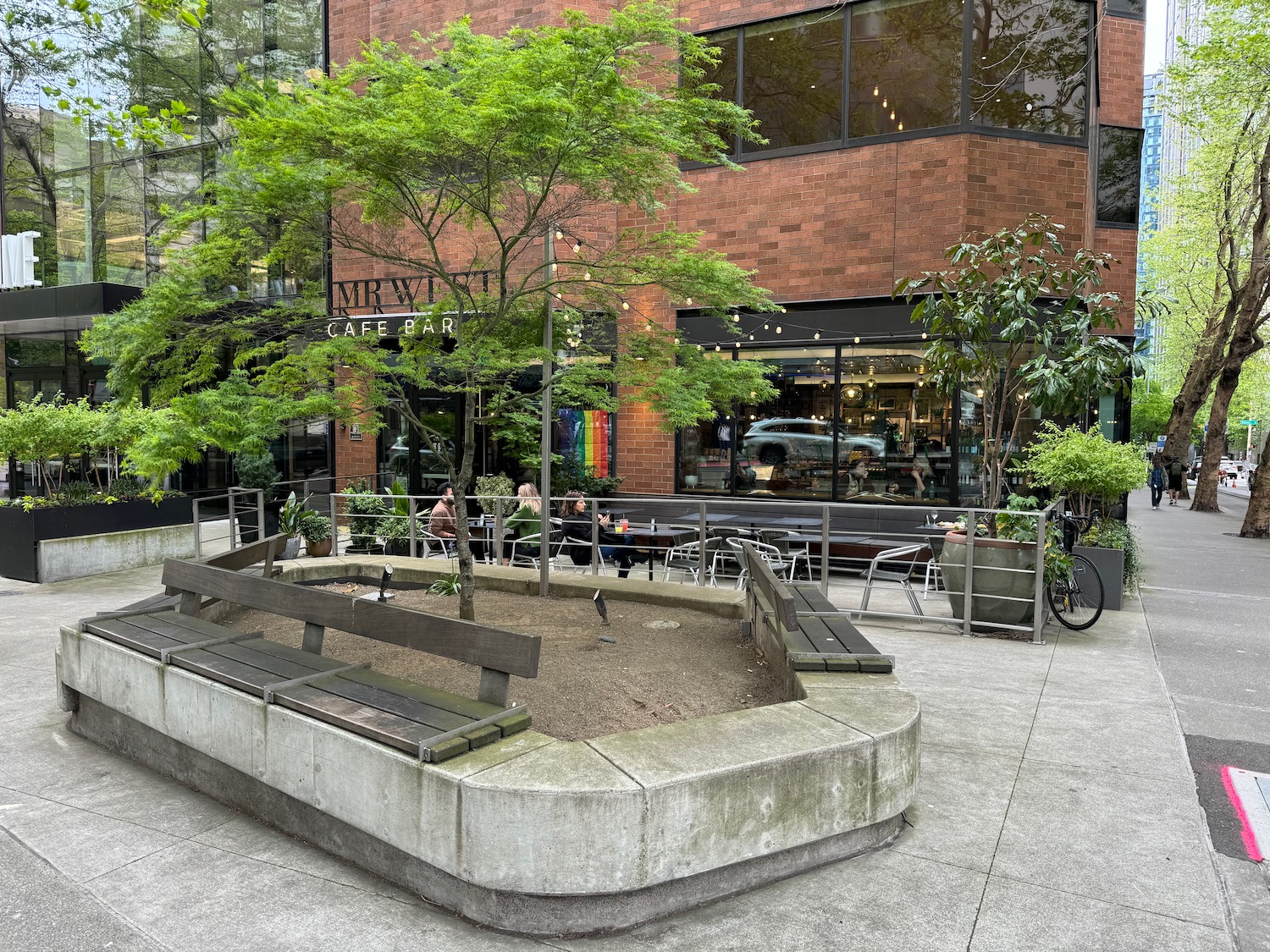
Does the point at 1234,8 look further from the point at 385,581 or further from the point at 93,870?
the point at 93,870

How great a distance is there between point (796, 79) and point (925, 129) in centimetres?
228

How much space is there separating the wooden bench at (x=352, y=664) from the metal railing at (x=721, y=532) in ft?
9.21

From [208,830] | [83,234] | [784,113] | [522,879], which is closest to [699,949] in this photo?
[522,879]

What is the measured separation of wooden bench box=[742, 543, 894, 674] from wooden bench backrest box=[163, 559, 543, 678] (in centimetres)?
163

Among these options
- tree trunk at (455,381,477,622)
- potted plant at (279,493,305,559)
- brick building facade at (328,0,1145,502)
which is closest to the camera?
tree trunk at (455,381,477,622)

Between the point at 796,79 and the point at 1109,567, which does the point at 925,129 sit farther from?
the point at 1109,567

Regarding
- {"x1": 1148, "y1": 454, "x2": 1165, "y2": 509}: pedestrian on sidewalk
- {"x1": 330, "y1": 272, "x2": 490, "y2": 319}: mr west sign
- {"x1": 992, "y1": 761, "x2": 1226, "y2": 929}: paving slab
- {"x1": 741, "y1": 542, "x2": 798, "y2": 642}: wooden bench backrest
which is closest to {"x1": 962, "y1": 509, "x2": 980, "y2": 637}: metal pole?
{"x1": 741, "y1": 542, "x2": 798, "y2": 642}: wooden bench backrest

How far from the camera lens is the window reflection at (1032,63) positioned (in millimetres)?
13039

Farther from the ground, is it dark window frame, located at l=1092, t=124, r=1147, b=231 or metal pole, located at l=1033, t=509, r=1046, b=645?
dark window frame, located at l=1092, t=124, r=1147, b=231

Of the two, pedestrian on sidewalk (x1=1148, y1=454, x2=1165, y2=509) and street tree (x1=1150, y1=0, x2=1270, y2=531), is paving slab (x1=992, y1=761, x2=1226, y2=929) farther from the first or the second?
pedestrian on sidewalk (x1=1148, y1=454, x2=1165, y2=509)

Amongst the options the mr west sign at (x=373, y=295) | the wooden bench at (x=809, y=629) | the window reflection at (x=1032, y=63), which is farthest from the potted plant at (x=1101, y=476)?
the mr west sign at (x=373, y=295)

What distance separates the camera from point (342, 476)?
1731cm

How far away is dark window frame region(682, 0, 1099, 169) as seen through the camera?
1299 cm

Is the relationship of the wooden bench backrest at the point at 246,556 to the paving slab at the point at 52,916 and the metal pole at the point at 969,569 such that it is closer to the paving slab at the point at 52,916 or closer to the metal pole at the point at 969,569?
the paving slab at the point at 52,916
